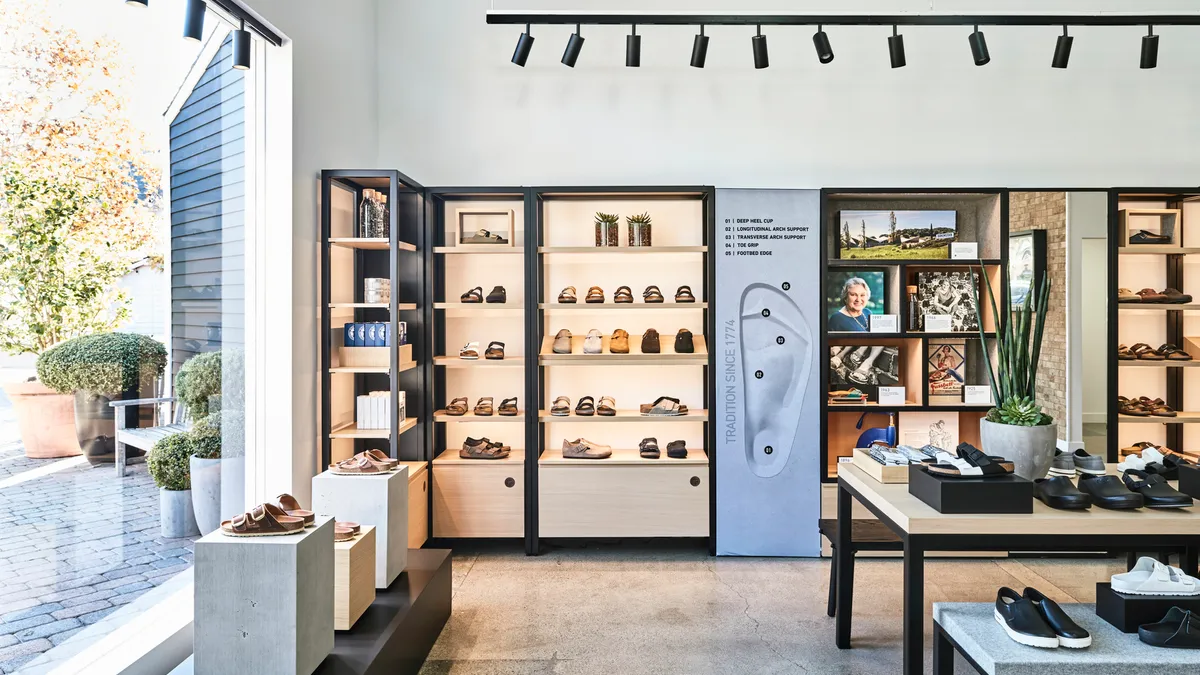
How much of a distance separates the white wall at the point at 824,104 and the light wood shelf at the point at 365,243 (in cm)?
98

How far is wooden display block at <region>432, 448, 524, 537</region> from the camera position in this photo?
13.3ft

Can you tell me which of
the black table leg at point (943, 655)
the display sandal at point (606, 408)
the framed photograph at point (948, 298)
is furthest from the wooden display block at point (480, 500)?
the framed photograph at point (948, 298)

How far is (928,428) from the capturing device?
13.7 feet

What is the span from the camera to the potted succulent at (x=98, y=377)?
2.03 meters

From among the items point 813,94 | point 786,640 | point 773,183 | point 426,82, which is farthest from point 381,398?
point 813,94

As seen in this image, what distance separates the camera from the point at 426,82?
4395 millimetres

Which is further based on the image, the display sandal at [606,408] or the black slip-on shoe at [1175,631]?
the display sandal at [606,408]

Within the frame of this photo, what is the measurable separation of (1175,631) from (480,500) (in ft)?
10.6

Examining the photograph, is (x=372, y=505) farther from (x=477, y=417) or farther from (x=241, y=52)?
(x=241, y=52)

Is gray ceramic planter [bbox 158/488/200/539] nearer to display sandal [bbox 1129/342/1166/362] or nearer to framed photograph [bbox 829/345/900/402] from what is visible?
framed photograph [bbox 829/345/900/402]

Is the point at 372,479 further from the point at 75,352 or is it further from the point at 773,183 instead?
the point at 773,183

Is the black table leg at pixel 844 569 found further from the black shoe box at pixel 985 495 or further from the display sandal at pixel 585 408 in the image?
the display sandal at pixel 585 408

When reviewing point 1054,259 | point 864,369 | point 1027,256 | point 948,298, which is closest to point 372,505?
point 864,369

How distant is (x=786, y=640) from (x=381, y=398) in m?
2.45
